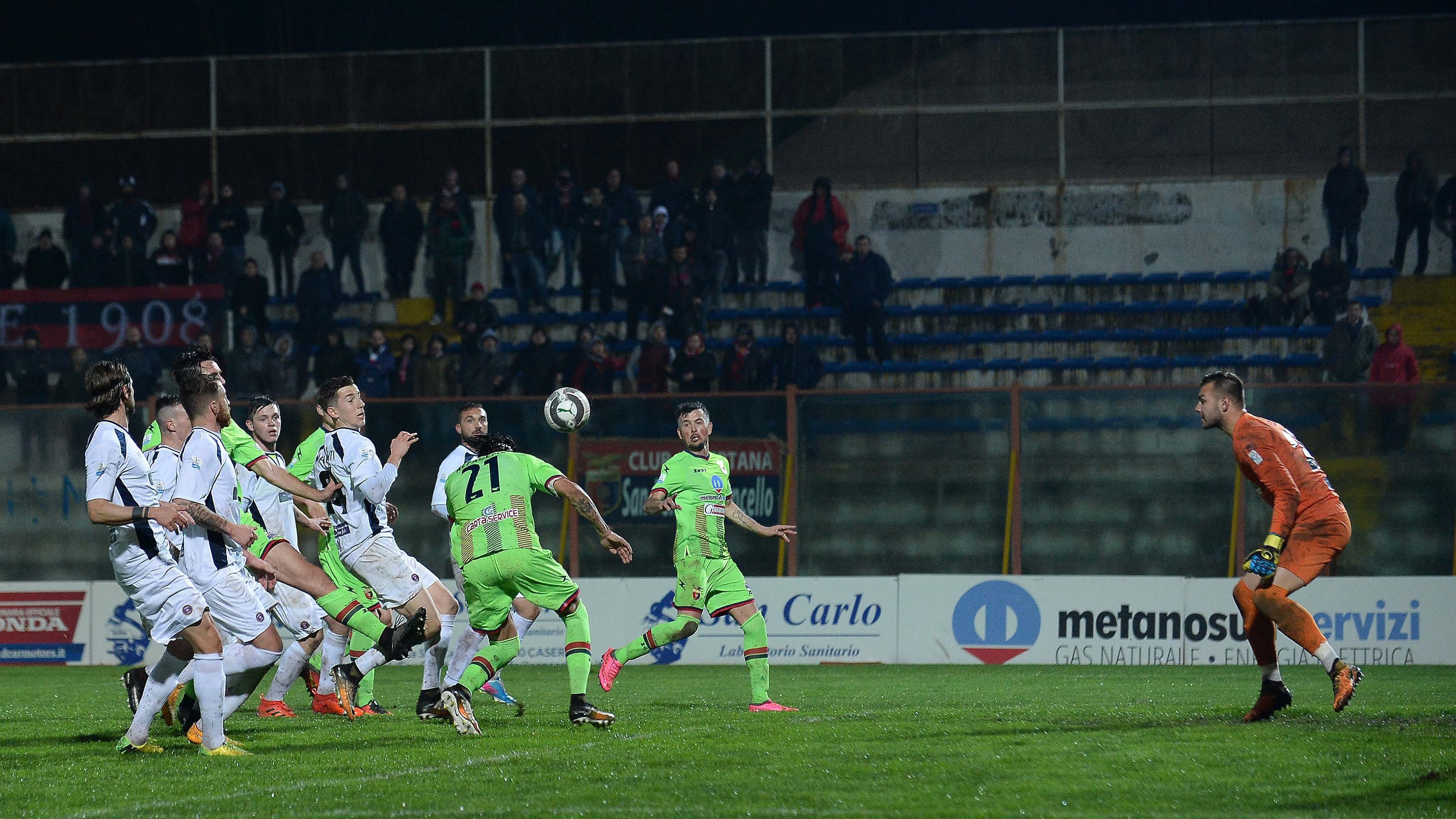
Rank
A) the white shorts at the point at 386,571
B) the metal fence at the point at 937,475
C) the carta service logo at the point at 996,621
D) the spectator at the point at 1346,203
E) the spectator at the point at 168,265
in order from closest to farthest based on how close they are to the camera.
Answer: the white shorts at the point at 386,571 → the carta service logo at the point at 996,621 → the metal fence at the point at 937,475 → the spectator at the point at 1346,203 → the spectator at the point at 168,265

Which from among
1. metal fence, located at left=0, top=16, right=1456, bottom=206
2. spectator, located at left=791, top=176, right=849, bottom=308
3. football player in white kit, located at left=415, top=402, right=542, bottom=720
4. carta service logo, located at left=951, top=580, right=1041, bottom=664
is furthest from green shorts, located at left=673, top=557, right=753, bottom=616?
metal fence, located at left=0, top=16, right=1456, bottom=206

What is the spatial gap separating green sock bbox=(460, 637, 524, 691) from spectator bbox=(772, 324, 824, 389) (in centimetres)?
1224

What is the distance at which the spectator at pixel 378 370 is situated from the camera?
71.7 ft

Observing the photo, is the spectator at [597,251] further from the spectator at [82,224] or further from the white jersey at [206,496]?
the white jersey at [206,496]

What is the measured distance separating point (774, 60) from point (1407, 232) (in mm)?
10878

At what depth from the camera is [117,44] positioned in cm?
2848

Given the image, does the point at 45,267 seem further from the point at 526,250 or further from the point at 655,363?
the point at 655,363

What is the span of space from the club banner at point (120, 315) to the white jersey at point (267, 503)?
44.2 feet

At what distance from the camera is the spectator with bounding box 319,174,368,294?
83.7 feet

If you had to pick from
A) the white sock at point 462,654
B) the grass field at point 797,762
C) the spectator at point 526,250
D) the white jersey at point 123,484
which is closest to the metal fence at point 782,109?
the spectator at point 526,250

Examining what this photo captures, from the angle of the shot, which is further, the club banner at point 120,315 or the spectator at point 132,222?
the spectator at point 132,222

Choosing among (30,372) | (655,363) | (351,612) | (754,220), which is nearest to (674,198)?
(754,220)

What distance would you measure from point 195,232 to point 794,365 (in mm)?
10749

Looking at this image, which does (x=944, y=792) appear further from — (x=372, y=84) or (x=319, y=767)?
(x=372, y=84)
